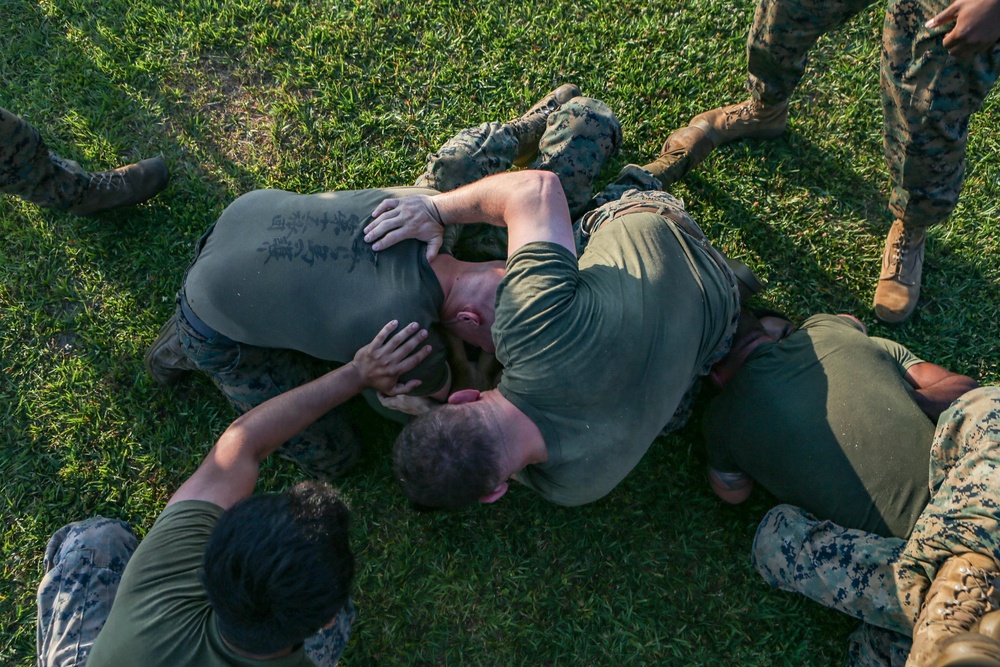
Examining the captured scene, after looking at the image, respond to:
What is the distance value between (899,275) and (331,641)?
3.66m

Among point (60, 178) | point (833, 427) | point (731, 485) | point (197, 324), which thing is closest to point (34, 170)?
point (60, 178)

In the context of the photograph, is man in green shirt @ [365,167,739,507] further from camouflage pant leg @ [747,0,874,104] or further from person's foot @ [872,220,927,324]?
person's foot @ [872,220,927,324]

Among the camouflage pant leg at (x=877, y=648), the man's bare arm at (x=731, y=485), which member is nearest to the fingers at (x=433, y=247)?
the man's bare arm at (x=731, y=485)

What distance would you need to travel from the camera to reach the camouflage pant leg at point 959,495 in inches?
94.4

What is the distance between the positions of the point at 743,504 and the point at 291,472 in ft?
8.56

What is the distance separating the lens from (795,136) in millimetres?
4105

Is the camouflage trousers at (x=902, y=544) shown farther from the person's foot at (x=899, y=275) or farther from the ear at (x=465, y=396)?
the ear at (x=465, y=396)

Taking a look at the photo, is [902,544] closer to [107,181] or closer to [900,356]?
[900,356]

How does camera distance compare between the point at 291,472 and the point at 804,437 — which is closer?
the point at 804,437

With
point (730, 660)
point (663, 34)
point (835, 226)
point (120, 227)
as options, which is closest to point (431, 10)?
point (663, 34)

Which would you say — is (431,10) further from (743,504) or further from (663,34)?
(743,504)

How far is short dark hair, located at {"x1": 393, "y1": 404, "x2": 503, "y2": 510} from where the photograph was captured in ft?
8.23

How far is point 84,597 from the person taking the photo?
306 centimetres

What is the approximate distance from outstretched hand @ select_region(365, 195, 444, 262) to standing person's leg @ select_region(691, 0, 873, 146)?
1.96 m
